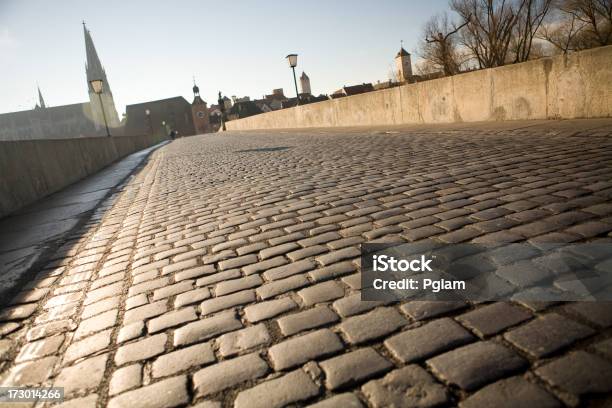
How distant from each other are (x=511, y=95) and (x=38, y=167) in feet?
32.5

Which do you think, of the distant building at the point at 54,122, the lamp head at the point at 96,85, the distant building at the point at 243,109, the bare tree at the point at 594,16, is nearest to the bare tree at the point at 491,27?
the bare tree at the point at 594,16

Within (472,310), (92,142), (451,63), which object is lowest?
(472,310)

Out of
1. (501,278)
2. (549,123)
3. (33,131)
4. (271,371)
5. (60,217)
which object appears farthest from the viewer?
(33,131)

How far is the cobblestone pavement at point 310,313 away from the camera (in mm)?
1524

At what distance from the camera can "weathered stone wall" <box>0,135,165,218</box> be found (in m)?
6.42

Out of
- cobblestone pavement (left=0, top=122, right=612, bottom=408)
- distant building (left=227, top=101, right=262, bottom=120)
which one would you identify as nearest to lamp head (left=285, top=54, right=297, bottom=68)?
cobblestone pavement (left=0, top=122, right=612, bottom=408)

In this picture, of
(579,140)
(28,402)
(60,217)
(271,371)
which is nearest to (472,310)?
(271,371)

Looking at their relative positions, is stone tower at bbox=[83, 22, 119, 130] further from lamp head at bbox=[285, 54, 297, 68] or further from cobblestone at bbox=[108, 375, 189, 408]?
cobblestone at bbox=[108, 375, 189, 408]

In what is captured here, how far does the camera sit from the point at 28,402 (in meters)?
Result: 1.70

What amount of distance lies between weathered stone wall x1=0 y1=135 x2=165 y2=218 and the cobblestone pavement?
8.93 ft

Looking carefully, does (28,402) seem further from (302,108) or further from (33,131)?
(33,131)

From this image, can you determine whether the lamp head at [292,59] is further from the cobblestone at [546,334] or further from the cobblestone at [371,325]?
the cobblestone at [546,334]

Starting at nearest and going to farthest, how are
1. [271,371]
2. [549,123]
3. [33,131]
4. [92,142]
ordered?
[271,371]
[549,123]
[92,142]
[33,131]

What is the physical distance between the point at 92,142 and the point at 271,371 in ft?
47.1
